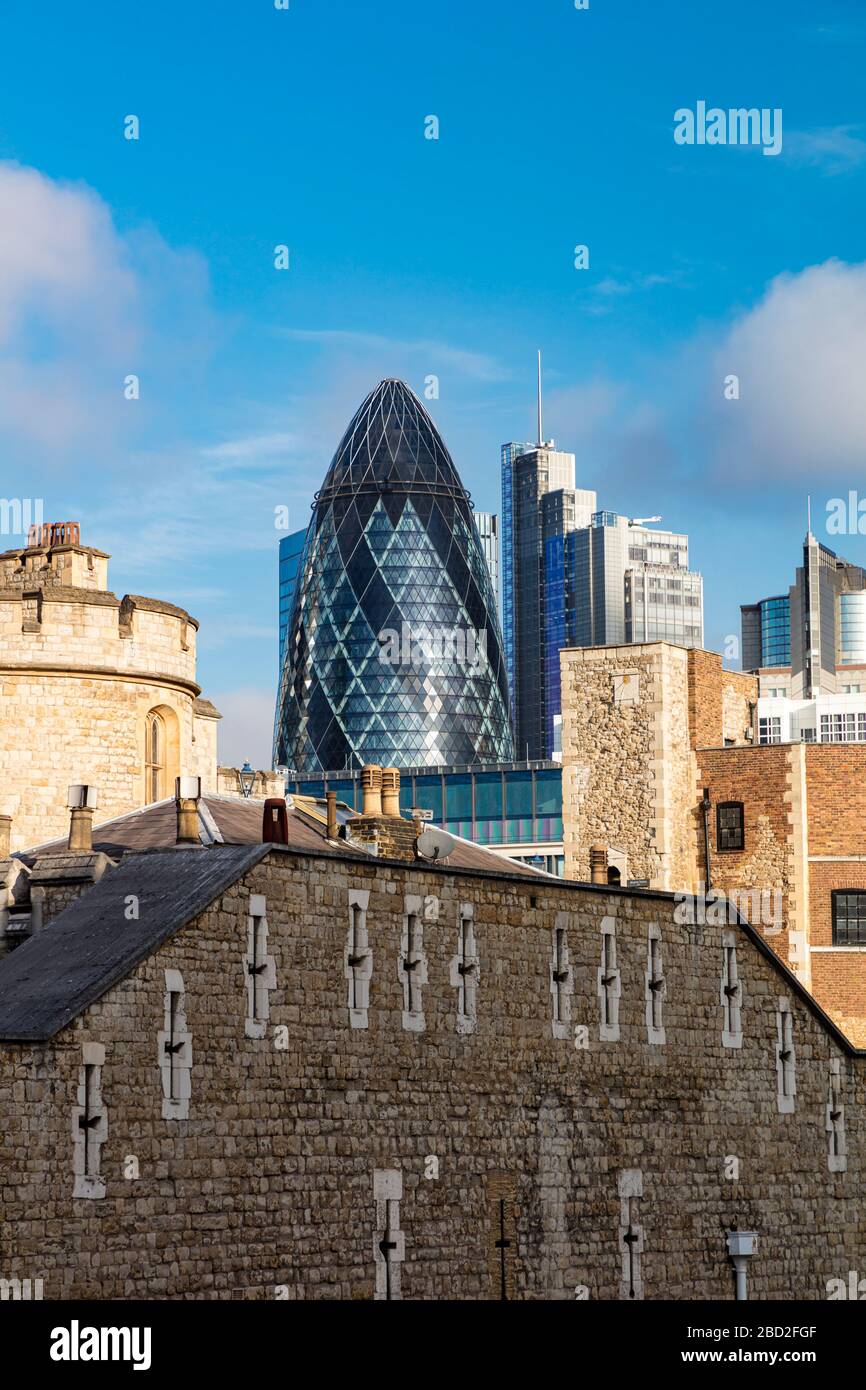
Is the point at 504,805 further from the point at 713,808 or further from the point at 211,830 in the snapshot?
the point at 211,830

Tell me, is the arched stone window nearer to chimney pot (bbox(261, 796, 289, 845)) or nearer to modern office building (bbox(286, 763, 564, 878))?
chimney pot (bbox(261, 796, 289, 845))

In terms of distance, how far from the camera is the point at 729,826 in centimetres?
7500

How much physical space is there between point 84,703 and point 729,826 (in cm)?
2774

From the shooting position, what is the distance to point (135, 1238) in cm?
3394

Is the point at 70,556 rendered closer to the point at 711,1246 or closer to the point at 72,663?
the point at 72,663

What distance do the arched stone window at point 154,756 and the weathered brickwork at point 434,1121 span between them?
42.2 ft

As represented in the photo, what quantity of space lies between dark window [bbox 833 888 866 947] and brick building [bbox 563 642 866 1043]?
0.10 feet

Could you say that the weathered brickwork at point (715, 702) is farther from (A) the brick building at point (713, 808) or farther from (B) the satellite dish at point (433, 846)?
(B) the satellite dish at point (433, 846)

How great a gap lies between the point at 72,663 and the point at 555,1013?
15.4 m

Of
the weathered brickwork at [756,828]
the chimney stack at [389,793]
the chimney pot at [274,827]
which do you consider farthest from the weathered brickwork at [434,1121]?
the weathered brickwork at [756,828]

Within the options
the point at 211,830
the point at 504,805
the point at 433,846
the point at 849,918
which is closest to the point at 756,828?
the point at 849,918

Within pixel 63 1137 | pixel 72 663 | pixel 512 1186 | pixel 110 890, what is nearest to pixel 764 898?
pixel 72 663

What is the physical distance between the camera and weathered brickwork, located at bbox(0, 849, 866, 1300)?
33875 mm

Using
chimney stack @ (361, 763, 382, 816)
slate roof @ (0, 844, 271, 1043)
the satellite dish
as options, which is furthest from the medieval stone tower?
slate roof @ (0, 844, 271, 1043)
